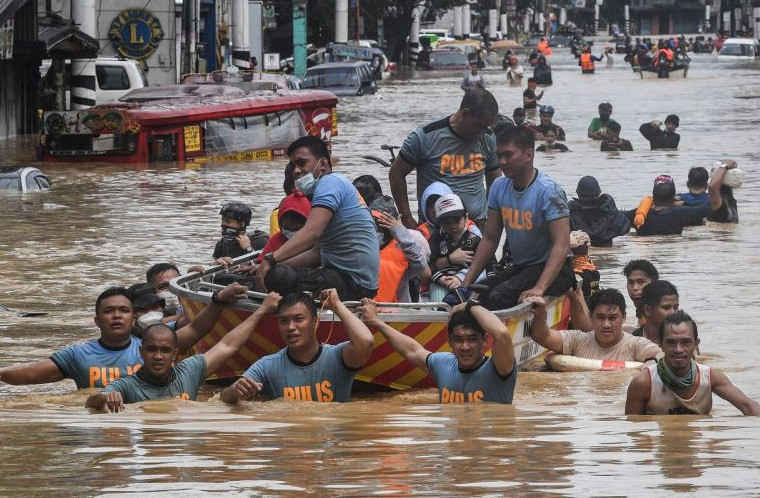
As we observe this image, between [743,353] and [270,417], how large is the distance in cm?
456

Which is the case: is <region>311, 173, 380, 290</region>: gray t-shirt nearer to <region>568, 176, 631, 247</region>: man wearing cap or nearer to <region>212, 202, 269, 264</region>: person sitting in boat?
<region>212, 202, 269, 264</region>: person sitting in boat

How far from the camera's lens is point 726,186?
18.6 metres

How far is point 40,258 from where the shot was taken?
1658cm

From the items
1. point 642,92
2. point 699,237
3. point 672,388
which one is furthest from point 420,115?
point 672,388

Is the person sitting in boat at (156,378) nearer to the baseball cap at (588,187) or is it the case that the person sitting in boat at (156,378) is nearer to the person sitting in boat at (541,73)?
the baseball cap at (588,187)

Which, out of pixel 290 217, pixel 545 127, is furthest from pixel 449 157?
pixel 545 127

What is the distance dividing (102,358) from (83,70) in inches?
898

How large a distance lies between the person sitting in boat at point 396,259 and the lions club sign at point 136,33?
101 feet

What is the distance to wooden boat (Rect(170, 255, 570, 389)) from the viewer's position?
938 centimetres

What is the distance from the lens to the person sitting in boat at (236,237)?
12.5 m

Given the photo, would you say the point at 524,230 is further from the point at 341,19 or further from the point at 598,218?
the point at 341,19

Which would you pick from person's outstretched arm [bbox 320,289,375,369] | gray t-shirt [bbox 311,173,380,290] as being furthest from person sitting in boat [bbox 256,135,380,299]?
person's outstretched arm [bbox 320,289,375,369]

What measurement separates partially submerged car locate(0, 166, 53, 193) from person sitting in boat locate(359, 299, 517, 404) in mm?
15698

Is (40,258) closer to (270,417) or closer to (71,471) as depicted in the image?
(270,417)
